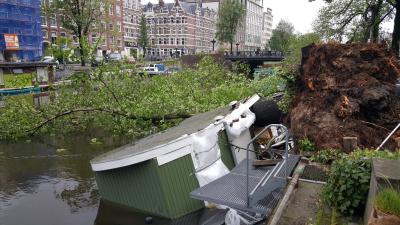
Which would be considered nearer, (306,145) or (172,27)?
(306,145)

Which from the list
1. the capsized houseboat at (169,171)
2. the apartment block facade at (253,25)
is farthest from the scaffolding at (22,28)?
the apartment block facade at (253,25)

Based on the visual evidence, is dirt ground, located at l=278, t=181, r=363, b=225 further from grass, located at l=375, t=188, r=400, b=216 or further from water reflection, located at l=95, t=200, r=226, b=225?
water reflection, located at l=95, t=200, r=226, b=225

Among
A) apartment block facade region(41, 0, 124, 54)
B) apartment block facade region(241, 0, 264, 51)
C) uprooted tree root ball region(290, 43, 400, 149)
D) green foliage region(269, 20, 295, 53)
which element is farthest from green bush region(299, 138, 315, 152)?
apartment block facade region(241, 0, 264, 51)

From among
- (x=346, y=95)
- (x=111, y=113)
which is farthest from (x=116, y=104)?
(x=346, y=95)

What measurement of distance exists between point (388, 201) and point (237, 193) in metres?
2.70

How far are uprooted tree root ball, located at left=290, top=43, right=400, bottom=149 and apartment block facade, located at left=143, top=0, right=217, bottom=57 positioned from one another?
→ 65.5 meters

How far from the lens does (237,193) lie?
243 inches

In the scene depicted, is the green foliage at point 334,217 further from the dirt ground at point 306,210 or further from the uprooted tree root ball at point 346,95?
the uprooted tree root ball at point 346,95

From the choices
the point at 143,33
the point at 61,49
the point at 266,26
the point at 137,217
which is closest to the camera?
the point at 137,217

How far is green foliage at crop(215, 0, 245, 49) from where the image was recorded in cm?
5906

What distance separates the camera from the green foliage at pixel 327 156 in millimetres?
7648

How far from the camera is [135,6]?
6950cm

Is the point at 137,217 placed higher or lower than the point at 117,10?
lower

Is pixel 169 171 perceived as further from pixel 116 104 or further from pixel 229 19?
pixel 229 19
